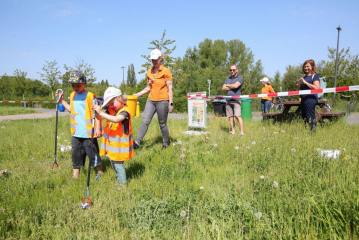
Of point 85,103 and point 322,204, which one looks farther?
point 85,103

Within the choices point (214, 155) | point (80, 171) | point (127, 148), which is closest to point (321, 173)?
point (214, 155)

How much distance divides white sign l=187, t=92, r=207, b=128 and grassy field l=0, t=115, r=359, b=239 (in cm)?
327

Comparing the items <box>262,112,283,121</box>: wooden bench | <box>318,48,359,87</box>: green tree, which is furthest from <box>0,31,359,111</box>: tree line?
<box>262,112,283,121</box>: wooden bench

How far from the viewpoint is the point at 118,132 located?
4.15m

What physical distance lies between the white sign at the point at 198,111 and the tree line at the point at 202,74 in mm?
16587

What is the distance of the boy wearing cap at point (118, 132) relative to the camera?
410 centimetres

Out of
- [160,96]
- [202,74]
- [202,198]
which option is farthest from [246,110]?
[202,74]

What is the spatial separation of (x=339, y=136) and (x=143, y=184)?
178 inches

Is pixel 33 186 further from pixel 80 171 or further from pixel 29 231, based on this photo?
pixel 29 231

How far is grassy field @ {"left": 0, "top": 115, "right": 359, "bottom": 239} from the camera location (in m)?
2.72

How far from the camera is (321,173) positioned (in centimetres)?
386

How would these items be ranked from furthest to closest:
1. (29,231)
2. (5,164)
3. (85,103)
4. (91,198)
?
(5,164)
(85,103)
(91,198)
(29,231)

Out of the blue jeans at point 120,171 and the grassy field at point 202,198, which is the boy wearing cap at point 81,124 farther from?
the blue jeans at point 120,171

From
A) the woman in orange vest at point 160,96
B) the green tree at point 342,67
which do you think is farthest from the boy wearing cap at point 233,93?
the green tree at point 342,67
